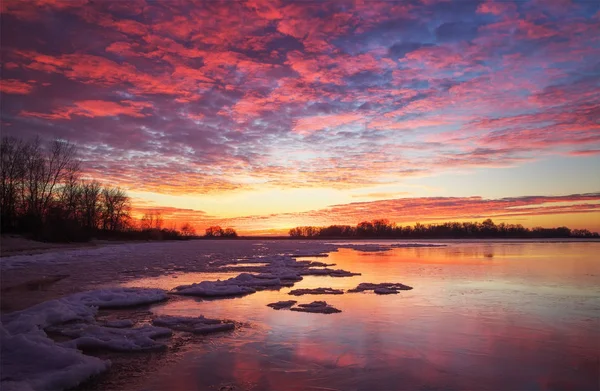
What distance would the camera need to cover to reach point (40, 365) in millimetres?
5035

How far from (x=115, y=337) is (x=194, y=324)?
1.53m

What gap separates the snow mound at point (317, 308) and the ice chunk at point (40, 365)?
4.56 meters

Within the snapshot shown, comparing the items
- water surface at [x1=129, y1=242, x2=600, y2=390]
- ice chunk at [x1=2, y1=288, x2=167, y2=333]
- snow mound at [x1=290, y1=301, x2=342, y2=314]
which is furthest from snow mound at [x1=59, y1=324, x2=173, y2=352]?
snow mound at [x1=290, y1=301, x2=342, y2=314]

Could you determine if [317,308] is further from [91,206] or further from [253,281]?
[91,206]

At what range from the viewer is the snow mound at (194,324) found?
712cm

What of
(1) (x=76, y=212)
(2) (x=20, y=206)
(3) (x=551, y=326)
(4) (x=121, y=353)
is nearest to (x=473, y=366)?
(3) (x=551, y=326)

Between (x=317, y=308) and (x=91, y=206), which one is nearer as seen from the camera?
(x=317, y=308)

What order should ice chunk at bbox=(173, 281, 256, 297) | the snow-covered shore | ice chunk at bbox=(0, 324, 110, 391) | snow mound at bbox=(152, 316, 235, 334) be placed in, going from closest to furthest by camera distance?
ice chunk at bbox=(0, 324, 110, 391) → the snow-covered shore → snow mound at bbox=(152, 316, 235, 334) → ice chunk at bbox=(173, 281, 256, 297)

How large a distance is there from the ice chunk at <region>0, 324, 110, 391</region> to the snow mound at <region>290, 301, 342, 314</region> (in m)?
4.56

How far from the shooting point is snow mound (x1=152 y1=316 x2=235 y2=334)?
7.12 m

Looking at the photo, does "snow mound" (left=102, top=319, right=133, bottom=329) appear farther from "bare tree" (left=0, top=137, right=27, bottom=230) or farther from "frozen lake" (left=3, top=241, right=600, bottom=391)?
"bare tree" (left=0, top=137, right=27, bottom=230)

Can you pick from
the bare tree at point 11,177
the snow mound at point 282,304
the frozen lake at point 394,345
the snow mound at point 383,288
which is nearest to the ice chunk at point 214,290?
the frozen lake at point 394,345

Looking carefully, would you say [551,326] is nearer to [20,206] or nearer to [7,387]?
[7,387]

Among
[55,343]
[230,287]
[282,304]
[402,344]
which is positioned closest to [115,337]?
[55,343]
